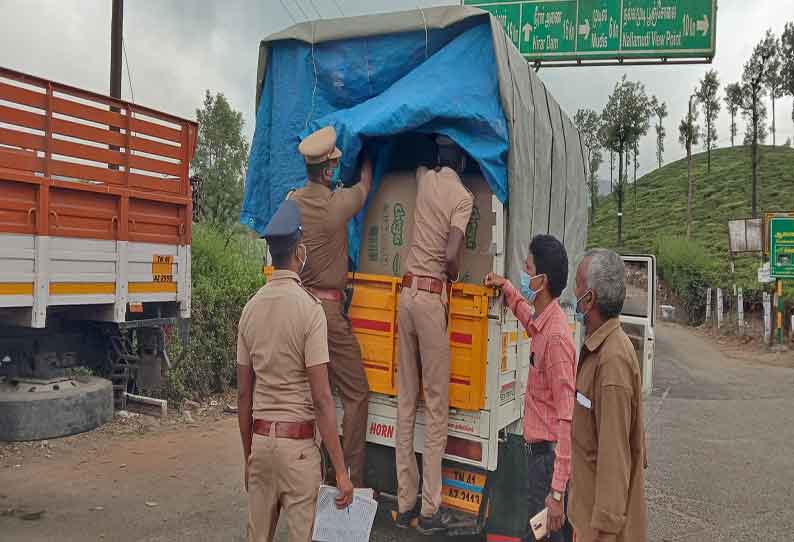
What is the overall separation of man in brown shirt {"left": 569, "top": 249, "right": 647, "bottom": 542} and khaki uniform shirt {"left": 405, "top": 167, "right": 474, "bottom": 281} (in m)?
1.46

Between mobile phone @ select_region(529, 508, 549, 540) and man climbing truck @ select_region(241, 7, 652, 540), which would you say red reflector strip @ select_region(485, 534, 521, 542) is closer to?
man climbing truck @ select_region(241, 7, 652, 540)

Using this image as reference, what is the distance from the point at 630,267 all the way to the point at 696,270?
1931 centimetres

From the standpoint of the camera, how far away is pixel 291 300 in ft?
9.62

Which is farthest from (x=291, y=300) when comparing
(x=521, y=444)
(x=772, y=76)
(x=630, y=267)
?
(x=772, y=76)

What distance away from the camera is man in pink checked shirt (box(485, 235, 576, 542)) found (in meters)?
3.18

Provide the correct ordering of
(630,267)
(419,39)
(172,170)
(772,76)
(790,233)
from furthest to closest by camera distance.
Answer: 1. (772,76)
2. (790,233)
3. (630,267)
4. (172,170)
5. (419,39)

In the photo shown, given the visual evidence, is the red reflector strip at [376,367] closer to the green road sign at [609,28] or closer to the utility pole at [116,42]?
the utility pole at [116,42]

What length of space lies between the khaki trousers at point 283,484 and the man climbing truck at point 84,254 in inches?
156

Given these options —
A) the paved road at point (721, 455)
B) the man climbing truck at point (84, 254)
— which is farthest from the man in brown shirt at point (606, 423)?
the man climbing truck at point (84, 254)

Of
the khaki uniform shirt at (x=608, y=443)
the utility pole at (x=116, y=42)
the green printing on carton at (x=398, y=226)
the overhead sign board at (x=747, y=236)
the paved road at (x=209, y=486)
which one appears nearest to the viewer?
the khaki uniform shirt at (x=608, y=443)

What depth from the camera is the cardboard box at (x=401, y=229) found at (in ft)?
14.4

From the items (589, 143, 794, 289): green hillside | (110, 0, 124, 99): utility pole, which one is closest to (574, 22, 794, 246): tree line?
(589, 143, 794, 289): green hillside

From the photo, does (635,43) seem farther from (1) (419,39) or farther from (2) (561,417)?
(2) (561,417)

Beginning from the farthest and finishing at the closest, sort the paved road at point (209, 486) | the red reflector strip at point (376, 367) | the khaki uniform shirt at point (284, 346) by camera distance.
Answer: the paved road at point (209, 486), the red reflector strip at point (376, 367), the khaki uniform shirt at point (284, 346)
